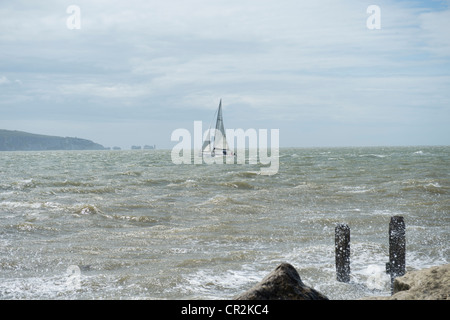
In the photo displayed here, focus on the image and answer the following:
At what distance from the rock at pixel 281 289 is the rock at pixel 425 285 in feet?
2.86

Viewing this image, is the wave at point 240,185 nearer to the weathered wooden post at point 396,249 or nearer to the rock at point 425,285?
the weathered wooden post at point 396,249

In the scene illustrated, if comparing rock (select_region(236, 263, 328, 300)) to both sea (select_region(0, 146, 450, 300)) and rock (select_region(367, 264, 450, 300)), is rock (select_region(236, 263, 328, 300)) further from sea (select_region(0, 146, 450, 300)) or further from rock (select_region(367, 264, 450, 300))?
sea (select_region(0, 146, 450, 300))

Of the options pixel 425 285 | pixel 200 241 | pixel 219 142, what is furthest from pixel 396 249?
pixel 219 142

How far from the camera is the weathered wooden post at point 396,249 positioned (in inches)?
309

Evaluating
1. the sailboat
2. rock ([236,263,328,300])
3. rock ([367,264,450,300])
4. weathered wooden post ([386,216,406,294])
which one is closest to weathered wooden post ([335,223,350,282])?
weathered wooden post ([386,216,406,294])

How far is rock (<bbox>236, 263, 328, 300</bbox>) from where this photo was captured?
4359 millimetres

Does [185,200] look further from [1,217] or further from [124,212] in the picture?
[1,217]

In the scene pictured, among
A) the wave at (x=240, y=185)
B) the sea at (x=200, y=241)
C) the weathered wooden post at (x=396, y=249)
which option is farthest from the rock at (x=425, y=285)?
the wave at (x=240, y=185)

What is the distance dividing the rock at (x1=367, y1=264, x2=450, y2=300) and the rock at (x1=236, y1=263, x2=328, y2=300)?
0.87m

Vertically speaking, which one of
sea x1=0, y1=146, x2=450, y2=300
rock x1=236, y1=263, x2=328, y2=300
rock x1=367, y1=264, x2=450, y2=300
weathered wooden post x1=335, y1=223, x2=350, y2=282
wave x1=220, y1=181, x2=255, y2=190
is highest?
rock x1=236, y1=263, x2=328, y2=300

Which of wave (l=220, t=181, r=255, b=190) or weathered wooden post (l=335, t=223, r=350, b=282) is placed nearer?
weathered wooden post (l=335, t=223, r=350, b=282)

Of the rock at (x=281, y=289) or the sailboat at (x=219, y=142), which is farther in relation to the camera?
the sailboat at (x=219, y=142)

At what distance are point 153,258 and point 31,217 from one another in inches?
280
